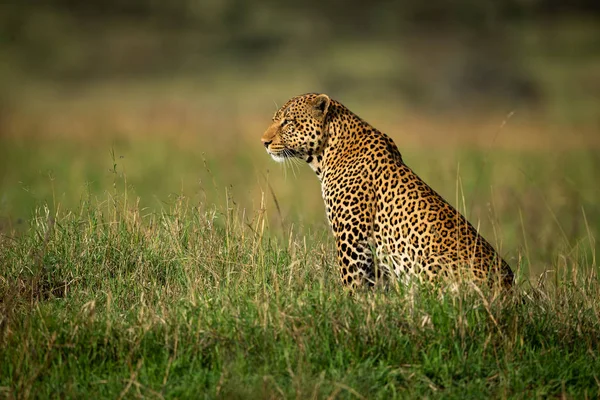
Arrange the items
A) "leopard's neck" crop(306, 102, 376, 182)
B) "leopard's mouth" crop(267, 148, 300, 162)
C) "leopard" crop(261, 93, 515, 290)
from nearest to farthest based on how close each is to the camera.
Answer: "leopard" crop(261, 93, 515, 290), "leopard's neck" crop(306, 102, 376, 182), "leopard's mouth" crop(267, 148, 300, 162)

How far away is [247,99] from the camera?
1762 inches

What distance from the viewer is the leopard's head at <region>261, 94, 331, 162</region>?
851 centimetres

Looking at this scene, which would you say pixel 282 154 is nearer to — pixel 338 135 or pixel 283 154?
pixel 283 154

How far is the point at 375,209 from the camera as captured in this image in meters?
8.00

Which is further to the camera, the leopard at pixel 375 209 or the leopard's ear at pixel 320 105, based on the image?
the leopard's ear at pixel 320 105

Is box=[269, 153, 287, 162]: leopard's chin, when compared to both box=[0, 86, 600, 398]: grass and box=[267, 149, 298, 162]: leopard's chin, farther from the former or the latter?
box=[0, 86, 600, 398]: grass

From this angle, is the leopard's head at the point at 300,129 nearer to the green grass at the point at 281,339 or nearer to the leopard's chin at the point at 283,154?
the leopard's chin at the point at 283,154

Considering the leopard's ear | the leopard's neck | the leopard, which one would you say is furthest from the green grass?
the leopard's ear

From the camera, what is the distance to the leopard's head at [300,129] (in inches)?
335

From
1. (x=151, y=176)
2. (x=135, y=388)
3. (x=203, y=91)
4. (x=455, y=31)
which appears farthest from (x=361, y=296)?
(x=455, y=31)

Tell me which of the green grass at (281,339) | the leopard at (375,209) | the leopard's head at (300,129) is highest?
the leopard's head at (300,129)

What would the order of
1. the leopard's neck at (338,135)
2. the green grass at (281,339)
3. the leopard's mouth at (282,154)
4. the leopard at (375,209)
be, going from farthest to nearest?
the leopard's mouth at (282,154) → the leopard's neck at (338,135) → the leopard at (375,209) → the green grass at (281,339)

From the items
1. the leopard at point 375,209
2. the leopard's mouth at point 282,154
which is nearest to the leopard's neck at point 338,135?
the leopard at point 375,209

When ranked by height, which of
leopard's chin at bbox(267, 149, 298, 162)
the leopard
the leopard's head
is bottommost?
the leopard
